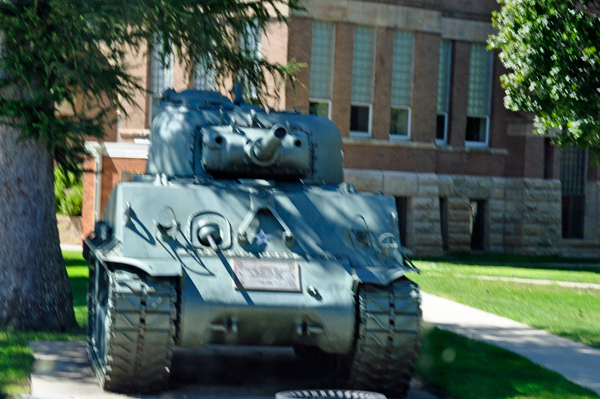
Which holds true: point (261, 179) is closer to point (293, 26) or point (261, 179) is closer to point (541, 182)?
point (293, 26)

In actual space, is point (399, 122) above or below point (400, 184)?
above

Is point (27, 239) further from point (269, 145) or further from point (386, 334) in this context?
point (386, 334)

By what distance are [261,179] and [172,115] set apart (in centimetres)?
116

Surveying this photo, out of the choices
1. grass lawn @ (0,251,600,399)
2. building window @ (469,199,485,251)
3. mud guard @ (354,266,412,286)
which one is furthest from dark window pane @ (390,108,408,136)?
mud guard @ (354,266,412,286)

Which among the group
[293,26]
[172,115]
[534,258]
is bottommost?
[534,258]

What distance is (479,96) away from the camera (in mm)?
25328

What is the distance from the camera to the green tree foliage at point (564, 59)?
15.7 meters

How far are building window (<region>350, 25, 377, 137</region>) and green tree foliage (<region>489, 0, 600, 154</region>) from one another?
21.9ft

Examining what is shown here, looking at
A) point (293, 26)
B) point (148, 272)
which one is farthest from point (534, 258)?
point (148, 272)

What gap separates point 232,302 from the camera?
6.43 metres

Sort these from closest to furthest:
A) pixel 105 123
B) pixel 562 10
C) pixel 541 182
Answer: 1. pixel 105 123
2. pixel 562 10
3. pixel 541 182

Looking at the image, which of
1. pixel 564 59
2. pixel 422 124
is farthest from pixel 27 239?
pixel 422 124

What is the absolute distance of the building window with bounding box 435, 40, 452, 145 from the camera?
2475 centimetres

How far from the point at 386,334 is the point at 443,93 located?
1923 cm
